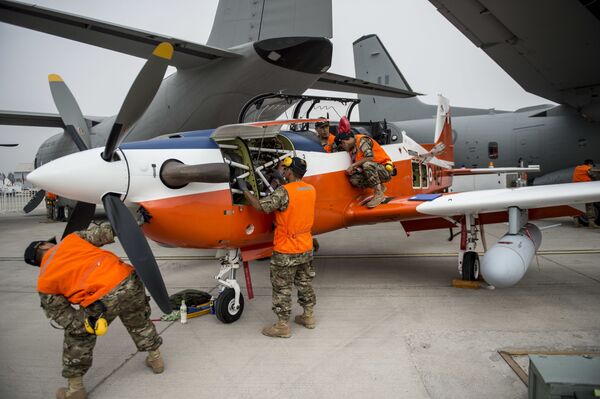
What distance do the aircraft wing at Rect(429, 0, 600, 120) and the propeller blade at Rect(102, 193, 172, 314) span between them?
6.21 metres

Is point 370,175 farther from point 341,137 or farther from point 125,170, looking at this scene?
point 125,170

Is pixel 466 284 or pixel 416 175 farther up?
pixel 416 175

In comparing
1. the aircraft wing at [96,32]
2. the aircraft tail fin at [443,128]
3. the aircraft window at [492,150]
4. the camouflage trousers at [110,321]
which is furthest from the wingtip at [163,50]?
the aircraft window at [492,150]

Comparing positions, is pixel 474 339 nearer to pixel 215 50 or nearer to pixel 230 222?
pixel 230 222

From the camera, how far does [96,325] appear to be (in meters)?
2.88

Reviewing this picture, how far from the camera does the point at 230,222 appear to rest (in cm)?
425

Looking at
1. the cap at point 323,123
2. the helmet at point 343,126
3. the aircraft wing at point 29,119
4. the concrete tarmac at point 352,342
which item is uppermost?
the aircraft wing at point 29,119

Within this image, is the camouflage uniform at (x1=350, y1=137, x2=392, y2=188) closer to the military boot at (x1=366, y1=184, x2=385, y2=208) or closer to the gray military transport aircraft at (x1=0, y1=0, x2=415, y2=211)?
the military boot at (x1=366, y1=184, x2=385, y2=208)

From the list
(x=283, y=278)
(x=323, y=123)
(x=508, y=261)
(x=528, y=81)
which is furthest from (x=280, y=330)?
(x=528, y=81)

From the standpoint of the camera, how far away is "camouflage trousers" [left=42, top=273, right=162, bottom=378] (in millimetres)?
2945

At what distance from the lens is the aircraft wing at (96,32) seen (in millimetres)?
6203

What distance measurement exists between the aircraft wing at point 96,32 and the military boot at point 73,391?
18.5 ft

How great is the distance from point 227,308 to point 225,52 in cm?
555

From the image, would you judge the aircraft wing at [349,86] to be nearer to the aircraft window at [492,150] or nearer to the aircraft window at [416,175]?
the aircraft window at [416,175]
